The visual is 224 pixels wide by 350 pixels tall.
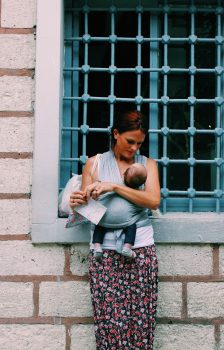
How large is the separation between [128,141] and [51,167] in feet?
2.14

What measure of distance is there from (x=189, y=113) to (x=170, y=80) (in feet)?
0.87

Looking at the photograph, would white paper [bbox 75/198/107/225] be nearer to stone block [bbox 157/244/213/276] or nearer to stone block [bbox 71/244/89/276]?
stone block [bbox 71/244/89/276]

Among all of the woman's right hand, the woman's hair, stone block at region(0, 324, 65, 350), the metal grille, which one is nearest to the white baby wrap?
the woman's right hand

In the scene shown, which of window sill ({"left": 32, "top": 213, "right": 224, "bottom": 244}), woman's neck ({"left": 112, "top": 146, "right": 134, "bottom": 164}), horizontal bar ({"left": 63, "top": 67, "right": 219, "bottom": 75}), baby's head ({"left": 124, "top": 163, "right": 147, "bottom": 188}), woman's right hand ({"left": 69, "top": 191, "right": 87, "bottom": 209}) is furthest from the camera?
horizontal bar ({"left": 63, "top": 67, "right": 219, "bottom": 75})

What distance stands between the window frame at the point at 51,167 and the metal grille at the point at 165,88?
0.17 meters

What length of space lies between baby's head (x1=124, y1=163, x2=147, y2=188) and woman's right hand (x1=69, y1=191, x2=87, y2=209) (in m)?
0.26

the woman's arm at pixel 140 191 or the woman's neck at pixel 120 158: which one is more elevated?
the woman's neck at pixel 120 158

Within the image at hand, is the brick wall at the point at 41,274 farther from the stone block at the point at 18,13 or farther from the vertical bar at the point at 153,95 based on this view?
the vertical bar at the point at 153,95

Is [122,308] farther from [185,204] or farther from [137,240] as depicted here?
[185,204]

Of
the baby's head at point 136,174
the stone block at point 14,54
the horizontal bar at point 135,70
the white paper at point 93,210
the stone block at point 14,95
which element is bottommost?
the white paper at point 93,210

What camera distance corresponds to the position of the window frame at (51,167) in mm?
3896

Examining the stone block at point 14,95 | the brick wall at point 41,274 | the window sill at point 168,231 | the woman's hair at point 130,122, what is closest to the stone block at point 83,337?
the brick wall at point 41,274

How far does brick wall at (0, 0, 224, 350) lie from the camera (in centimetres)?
394

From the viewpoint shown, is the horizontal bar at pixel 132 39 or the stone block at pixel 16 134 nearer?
the stone block at pixel 16 134
